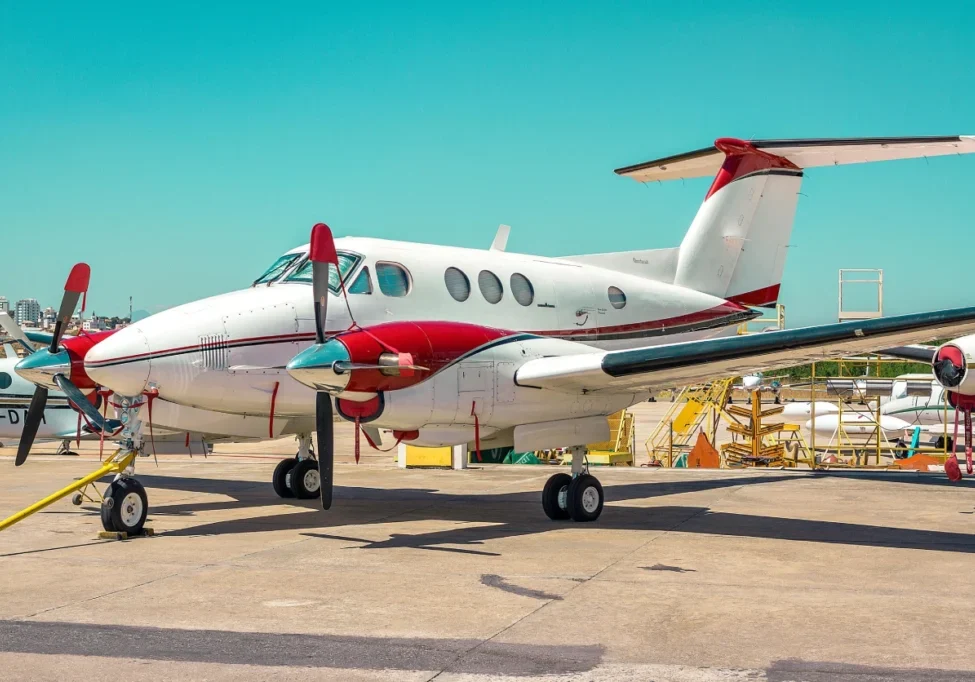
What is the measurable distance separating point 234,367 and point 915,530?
853 cm

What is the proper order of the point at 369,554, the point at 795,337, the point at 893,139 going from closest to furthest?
the point at 369,554, the point at 795,337, the point at 893,139

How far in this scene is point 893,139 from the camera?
14.2m

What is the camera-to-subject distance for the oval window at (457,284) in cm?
1273

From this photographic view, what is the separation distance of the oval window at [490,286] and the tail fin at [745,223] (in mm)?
3102

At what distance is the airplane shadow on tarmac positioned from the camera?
1097 cm

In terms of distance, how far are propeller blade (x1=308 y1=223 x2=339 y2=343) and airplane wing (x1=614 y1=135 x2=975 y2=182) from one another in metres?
7.78

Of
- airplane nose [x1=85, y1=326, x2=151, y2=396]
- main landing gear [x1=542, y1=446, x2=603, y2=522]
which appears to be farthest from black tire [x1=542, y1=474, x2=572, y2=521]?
airplane nose [x1=85, y1=326, x2=151, y2=396]

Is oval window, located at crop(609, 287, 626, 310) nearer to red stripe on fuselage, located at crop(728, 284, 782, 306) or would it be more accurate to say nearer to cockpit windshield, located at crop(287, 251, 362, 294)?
red stripe on fuselage, located at crop(728, 284, 782, 306)

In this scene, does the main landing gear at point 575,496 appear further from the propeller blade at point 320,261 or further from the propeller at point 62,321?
the propeller at point 62,321

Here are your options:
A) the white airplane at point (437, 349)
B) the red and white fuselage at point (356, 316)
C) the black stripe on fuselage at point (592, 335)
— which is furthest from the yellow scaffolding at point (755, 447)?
the red and white fuselage at point (356, 316)

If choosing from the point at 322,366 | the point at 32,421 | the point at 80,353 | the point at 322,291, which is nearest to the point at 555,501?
the point at 322,366

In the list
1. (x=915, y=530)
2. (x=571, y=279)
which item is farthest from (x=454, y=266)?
(x=915, y=530)

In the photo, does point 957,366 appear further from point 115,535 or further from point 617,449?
point 115,535

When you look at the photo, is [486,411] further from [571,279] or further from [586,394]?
[571,279]
